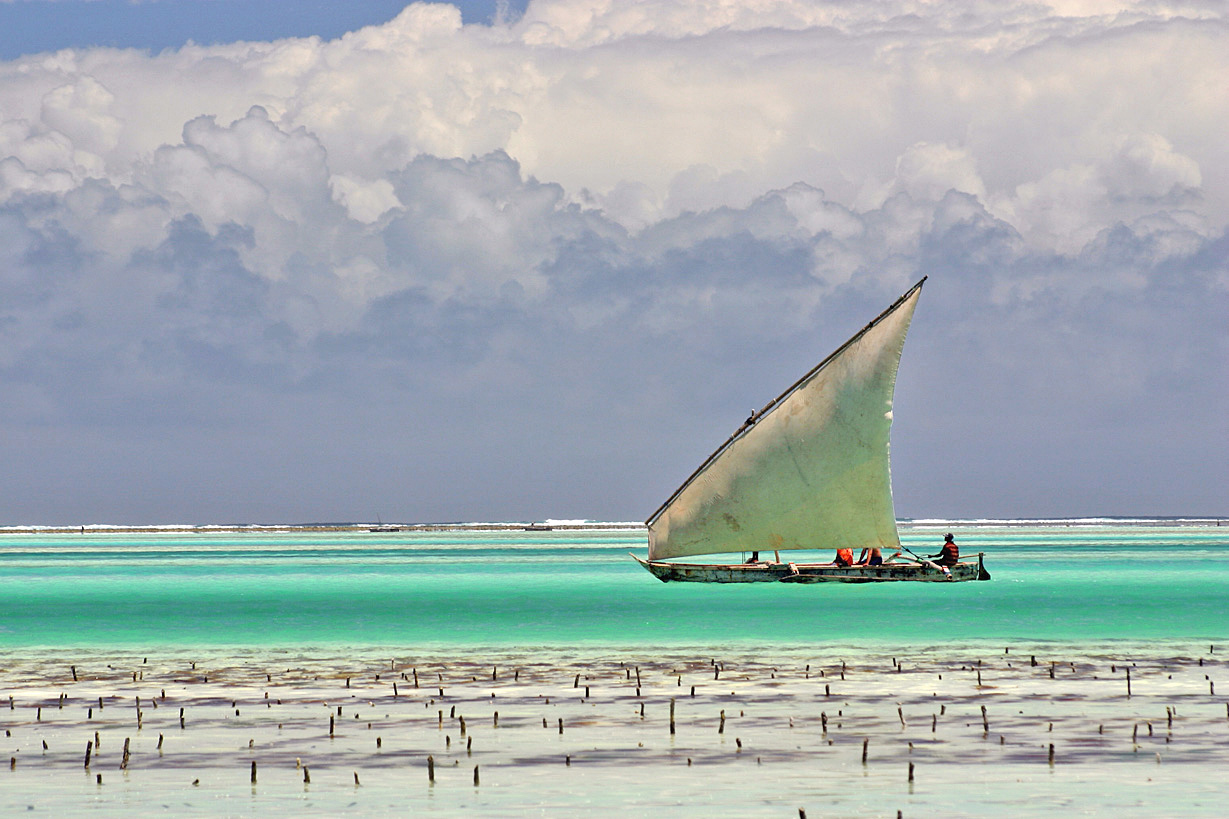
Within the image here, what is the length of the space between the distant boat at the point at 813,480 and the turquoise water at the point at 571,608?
2.10 m

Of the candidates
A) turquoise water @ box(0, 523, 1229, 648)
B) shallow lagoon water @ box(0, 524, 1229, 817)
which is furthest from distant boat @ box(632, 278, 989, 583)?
shallow lagoon water @ box(0, 524, 1229, 817)

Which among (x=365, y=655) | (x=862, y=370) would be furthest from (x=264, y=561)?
(x=365, y=655)

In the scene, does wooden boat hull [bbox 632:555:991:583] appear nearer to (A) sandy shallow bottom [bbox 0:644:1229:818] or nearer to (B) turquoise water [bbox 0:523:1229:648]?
(B) turquoise water [bbox 0:523:1229:648]

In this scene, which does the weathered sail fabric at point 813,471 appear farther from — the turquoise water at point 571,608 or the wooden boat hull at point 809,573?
the turquoise water at point 571,608

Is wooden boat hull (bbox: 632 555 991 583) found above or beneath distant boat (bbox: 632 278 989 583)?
beneath

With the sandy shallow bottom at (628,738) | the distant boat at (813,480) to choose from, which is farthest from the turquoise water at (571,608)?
the sandy shallow bottom at (628,738)

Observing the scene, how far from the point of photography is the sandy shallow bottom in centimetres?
1756

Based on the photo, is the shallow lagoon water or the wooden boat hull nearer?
the shallow lagoon water

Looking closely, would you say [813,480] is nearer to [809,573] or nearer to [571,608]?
[809,573]

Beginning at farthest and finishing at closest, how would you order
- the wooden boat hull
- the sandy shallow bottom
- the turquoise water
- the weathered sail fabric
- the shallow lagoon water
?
the wooden boat hull < the weathered sail fabric < the turquoise water < the shallow lagoon water < the sandy shallow bottom

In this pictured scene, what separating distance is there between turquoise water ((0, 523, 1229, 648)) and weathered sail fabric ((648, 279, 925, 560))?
2.46 meters

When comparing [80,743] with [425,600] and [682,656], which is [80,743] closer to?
[682,656]

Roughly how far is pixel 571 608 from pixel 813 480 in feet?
31.1

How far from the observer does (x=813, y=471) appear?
2068 inches
